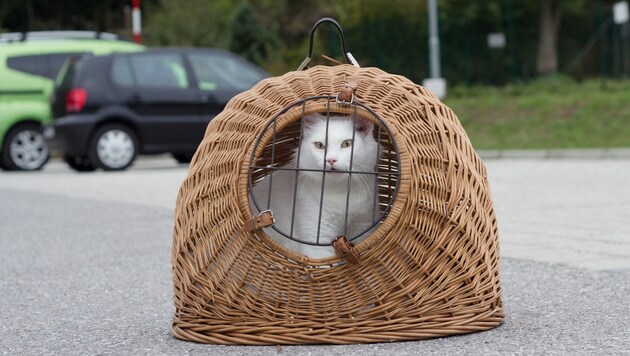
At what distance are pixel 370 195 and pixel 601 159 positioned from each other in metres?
12.3

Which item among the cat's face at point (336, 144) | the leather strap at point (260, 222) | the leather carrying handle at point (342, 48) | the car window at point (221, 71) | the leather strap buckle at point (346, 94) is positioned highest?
the leather carrying handle at point (342, 48)

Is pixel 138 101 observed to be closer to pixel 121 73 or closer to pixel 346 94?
pixel 121 73

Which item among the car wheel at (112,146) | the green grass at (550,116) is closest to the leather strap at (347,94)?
the car wheel at (112,146)

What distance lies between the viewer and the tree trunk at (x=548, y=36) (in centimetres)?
2962

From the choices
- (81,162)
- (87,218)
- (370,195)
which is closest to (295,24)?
(81,162)

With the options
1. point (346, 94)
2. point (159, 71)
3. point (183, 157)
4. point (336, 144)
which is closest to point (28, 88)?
point (159, 71)

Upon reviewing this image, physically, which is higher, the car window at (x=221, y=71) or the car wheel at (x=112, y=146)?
the car window at (x=221, y=71)

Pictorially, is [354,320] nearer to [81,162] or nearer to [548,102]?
[81,162]

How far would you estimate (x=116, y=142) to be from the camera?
53.5 ft

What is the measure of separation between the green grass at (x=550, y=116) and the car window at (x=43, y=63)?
6662 millimetres

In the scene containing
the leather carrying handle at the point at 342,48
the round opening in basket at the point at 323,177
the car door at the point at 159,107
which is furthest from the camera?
the car door at the point at 159,107

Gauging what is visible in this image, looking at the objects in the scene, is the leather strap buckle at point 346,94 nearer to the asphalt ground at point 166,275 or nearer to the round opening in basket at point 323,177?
the round opening in basket at point 323,177

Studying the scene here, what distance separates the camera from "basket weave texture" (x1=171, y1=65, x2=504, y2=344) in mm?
4004

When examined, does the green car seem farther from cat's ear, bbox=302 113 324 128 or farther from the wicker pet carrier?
the wicker pet carrier
